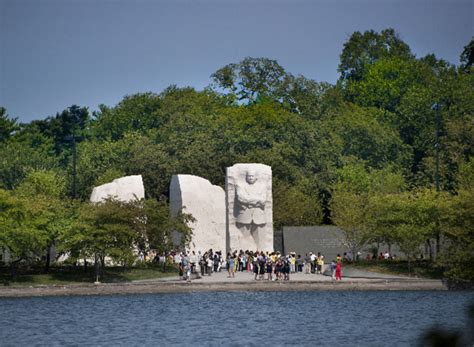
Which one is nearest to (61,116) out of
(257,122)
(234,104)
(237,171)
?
(234,104)

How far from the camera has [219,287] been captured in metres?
44.9

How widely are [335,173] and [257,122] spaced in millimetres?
12278

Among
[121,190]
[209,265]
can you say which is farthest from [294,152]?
[209,265]

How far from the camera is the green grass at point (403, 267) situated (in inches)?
1869

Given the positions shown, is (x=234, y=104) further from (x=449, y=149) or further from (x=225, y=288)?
(x=225, y=288)

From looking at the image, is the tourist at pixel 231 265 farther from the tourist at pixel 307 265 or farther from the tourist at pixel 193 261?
the tourist at pixel 307 265

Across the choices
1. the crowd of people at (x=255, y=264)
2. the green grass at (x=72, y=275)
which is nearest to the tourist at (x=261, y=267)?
the crowd of people at (x=255, y=264)

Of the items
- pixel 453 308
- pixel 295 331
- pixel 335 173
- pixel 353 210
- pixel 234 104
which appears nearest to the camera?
pixel 295 331

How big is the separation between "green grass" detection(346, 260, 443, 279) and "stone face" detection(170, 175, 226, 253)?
9.34 metres

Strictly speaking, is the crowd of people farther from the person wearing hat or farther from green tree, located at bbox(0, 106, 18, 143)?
green tree, located at bbox(0, 106, 18, 143)

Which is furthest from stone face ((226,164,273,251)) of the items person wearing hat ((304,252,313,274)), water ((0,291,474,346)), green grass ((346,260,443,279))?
water ((0,291,474,346))

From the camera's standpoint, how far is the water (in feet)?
99.2

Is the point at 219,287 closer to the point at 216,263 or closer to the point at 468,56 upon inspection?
the point at 216,263

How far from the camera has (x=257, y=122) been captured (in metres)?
84.9
